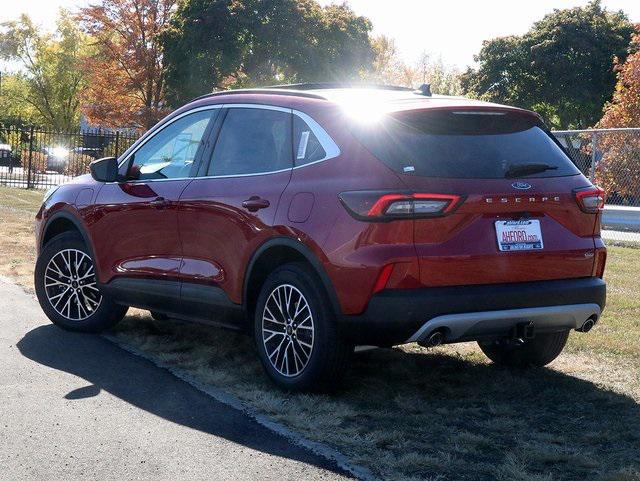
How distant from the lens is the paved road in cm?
467

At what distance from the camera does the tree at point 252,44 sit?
48062 mm

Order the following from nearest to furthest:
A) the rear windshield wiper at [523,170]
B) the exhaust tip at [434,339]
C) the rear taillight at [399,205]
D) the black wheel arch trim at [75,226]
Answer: the rear taillight at [399,205]
the exhaust tip at [434,339]
the rear windshield wiper at [523,170]
the black wheel arch trim at [75,226]

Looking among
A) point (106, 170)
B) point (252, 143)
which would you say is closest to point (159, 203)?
point (106, 170)

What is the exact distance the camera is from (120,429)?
17.5 ft

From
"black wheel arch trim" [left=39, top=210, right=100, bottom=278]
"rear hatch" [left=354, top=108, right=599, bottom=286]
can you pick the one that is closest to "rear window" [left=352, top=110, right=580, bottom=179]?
"rear hatch" [left=354, top=108, right=599, bottom=286]

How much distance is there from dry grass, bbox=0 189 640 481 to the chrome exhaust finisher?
1.43 ft

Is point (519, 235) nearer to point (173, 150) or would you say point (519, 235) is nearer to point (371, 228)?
point (371, 228)

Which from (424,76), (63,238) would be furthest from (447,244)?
(424,76)

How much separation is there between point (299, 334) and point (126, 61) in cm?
4570

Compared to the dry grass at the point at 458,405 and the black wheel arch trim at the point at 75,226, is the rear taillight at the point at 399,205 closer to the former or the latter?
the dry grass at the point at 458,405

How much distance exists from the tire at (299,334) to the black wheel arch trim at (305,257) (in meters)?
0.08

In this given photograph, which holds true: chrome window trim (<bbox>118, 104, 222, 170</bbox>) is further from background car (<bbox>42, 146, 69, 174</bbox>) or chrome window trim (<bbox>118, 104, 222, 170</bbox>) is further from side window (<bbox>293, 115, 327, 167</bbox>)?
background car (<bbox>42, 146, 69, 174</bbox>)

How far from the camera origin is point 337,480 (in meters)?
4.53

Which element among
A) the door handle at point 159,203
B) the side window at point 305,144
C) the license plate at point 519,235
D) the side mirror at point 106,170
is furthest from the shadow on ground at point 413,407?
the side window at point 305,144
